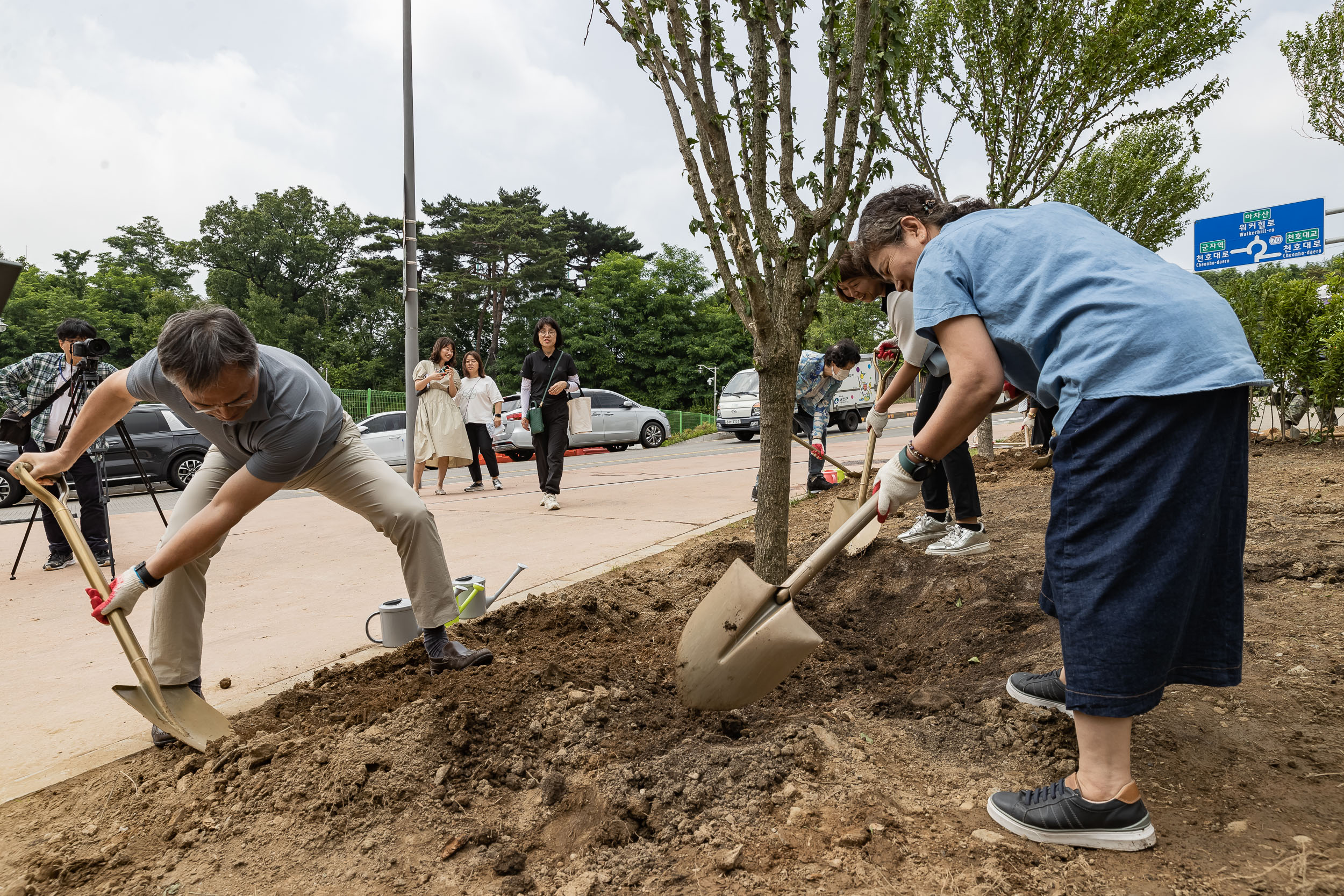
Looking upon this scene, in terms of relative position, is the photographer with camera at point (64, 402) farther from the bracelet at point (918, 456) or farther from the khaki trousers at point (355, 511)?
the bracelet at point (918, 456)

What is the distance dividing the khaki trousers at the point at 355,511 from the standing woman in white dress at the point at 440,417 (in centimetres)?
603

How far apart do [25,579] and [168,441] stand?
8.08 metres

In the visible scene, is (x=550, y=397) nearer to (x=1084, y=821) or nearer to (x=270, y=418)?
(x=270, y=418)

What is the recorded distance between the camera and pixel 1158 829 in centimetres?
178

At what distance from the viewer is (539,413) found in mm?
7602

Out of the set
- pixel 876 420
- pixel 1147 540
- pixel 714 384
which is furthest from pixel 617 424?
pixel 714 384

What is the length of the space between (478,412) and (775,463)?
6849 millimetres

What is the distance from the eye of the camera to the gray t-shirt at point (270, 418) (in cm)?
245

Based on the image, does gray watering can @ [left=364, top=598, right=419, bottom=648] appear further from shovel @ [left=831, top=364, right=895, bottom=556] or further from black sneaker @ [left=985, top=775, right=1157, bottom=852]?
black sneaker @ [left=985, top=775, right=1157, bottom=852]

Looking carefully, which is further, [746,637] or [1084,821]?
[746,637]

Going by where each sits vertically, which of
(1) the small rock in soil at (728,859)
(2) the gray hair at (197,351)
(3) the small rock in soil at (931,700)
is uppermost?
(2) the gray hair at (197,351)

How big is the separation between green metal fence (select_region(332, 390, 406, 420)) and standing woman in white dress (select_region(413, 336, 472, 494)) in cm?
1523

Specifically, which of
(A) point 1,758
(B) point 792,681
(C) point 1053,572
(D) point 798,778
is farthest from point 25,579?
(C) point 1053,572

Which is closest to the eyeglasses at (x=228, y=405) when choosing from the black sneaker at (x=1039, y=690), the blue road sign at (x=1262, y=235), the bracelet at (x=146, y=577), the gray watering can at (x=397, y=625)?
the bracelet at (x=146, y=577)
